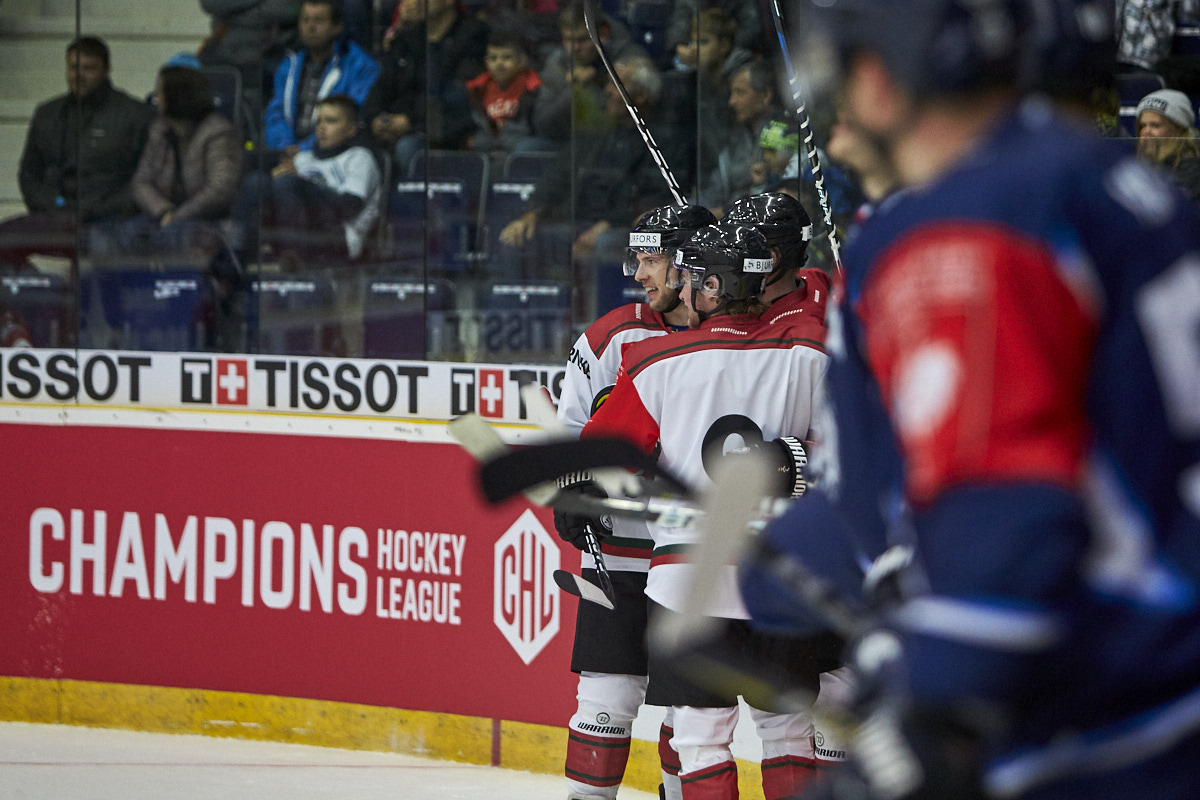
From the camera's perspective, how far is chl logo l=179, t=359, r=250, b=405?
4.20 m

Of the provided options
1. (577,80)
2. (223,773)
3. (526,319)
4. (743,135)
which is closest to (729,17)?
(743,135)

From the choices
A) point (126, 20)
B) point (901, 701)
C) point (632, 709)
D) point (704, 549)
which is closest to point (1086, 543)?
point (901, 701)

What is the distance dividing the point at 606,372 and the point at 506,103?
1.57 meters

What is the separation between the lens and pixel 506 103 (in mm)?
4449

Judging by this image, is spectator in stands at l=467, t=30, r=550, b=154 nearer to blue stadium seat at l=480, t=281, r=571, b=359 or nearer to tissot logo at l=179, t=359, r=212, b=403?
blue stadium seat at l=480, t=281, r=571, b=359

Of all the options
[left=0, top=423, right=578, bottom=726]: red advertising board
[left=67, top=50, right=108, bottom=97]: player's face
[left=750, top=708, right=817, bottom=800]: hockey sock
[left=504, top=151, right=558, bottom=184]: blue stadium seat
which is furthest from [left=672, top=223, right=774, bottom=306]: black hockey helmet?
[left=67, top=50, right=108, bottom=97]: player's face

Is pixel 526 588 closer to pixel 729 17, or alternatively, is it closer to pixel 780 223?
pixel 780 223

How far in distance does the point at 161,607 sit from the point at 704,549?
140 inches

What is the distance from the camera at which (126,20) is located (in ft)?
15.3

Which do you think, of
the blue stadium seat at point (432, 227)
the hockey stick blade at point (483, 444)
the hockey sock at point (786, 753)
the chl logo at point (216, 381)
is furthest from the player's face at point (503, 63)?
the hockey stick blade at point (483, 444)

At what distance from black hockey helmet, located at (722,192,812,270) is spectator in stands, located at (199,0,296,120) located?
2167 mm

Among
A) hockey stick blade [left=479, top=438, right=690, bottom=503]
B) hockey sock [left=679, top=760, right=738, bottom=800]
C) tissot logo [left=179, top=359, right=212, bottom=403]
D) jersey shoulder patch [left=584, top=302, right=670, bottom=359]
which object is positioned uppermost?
hockey stick blade [left=479, top=438, right=690, bottom=503]

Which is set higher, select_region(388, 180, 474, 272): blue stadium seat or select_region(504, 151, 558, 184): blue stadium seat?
select_region(504, 151, 558, 184): blue stadium seat

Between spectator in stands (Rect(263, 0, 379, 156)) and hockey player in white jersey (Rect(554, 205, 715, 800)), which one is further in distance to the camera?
spectator in stands (Rect(263, 0, 379, 156))
